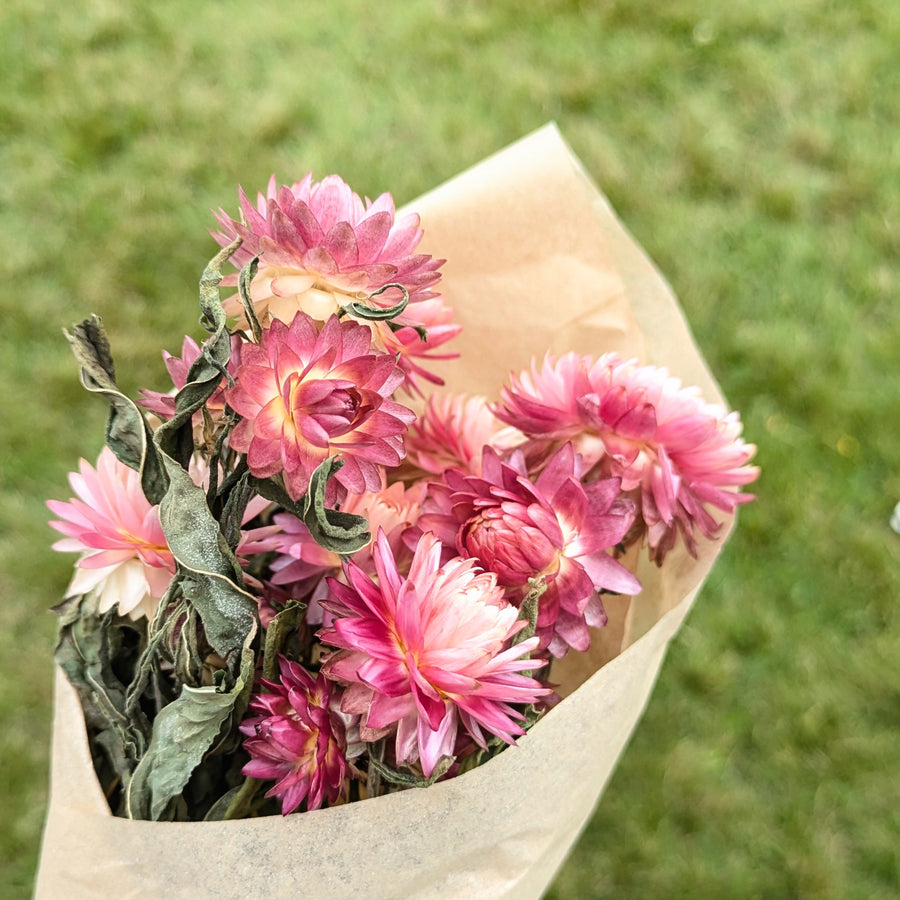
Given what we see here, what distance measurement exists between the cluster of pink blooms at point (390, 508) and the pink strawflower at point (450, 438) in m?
0.03

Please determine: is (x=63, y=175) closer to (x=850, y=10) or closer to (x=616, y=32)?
(x=616, y=32)

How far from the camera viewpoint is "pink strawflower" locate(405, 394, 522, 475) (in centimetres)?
53

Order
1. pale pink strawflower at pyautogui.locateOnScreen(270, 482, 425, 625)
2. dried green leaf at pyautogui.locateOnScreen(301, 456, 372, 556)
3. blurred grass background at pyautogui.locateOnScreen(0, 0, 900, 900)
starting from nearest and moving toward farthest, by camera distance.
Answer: dried green leaf at pyautogui.locateOnScreen(301, 456, 372, 556) → pale pink strawflower at pyautogui.locateOnScreen(270, 482, 425, 625) → blurred grass background at pyautogui.locateOnScreen(0, 0, 900, 900)

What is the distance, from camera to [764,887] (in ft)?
3.32

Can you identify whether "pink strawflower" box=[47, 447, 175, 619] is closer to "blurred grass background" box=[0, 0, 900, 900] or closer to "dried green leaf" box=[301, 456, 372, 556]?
"dried green leaf" box=[301, 456, 372, 556]

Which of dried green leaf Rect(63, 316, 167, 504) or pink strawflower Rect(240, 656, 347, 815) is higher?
dried green leaf Rect(63, 316, 167, 504)

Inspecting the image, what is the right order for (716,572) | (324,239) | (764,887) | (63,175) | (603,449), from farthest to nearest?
(63,175), (716,572), (764,887), (603,449), (324,239)

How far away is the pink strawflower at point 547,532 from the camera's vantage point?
412mm

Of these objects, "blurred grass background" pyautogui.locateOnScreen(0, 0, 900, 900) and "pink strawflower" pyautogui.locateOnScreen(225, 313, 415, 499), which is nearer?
"pink strawflower" pyautogui.locateOnScreen(225, 313, 415, 499)

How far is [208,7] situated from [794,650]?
1.34 metres

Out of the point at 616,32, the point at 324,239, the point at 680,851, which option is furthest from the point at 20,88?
the point at 680,851

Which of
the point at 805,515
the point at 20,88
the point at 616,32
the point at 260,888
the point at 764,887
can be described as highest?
the point at 20,88

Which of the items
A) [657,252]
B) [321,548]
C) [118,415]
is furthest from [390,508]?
[657,252]

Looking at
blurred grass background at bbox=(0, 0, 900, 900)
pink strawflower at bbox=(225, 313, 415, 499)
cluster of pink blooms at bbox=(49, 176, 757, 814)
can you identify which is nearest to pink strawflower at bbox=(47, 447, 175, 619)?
cluster of pink blooms at bbox=(49, 176, 757, 814)
